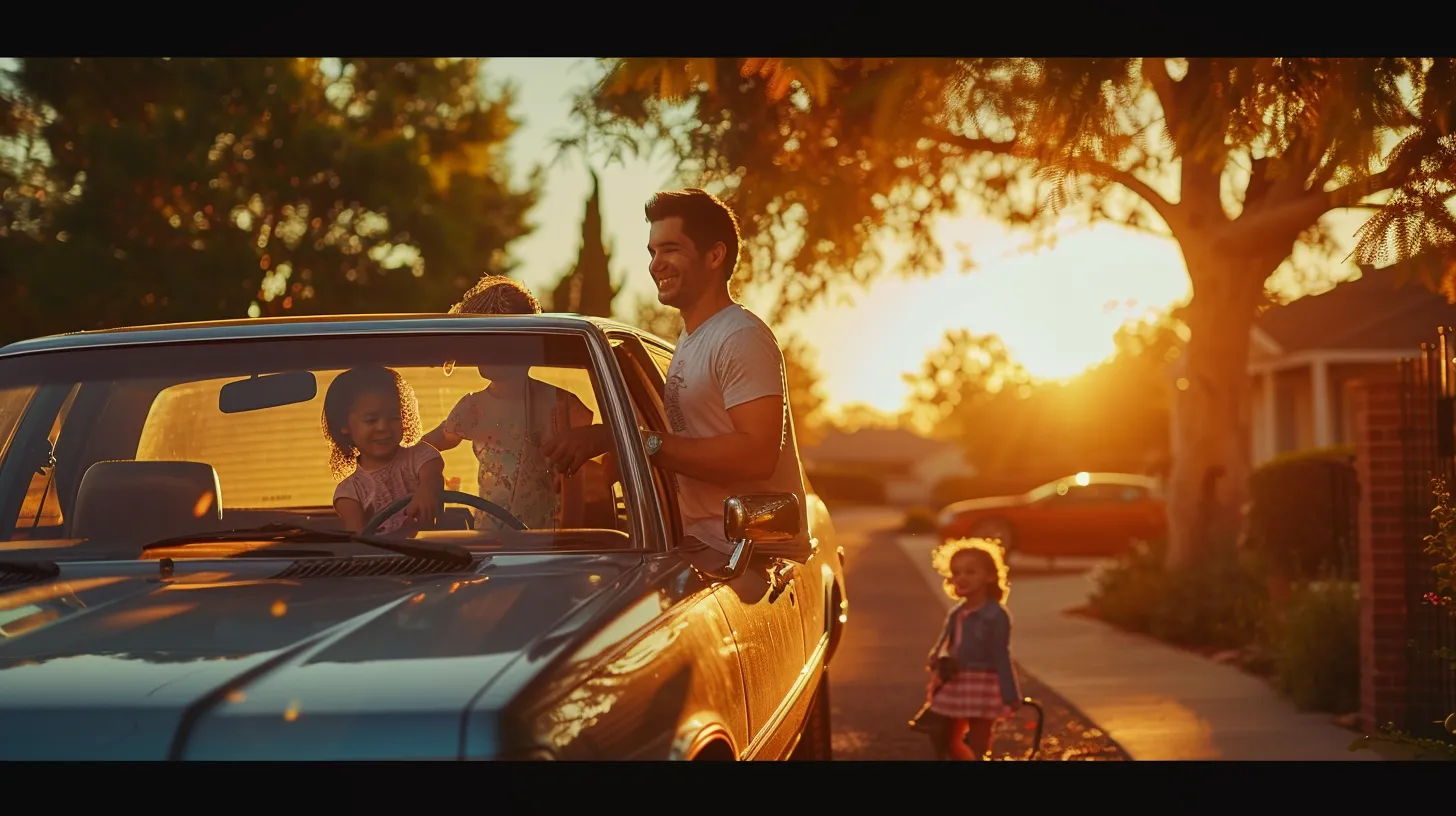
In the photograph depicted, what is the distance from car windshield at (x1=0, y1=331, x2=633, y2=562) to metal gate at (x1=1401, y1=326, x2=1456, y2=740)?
5.45 metres

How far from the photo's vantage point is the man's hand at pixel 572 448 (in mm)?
3934

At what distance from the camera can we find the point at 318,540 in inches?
147

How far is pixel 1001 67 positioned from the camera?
702 cm

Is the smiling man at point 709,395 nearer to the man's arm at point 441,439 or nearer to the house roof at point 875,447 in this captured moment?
the man's arm at point 441,439

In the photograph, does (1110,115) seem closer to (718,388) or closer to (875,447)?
(718,388)

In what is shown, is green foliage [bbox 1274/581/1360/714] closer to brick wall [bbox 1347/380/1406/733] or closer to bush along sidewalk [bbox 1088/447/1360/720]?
bush along sidewalk [bbox 1088/447/1360/720]

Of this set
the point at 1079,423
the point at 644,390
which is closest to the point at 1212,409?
the point at 644,390

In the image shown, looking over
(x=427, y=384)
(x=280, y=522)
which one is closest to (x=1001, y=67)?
(x=427, y=384)

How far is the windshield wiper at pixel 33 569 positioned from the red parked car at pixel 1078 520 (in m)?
25.3

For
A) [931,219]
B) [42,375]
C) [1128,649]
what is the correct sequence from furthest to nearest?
1. [931,219]
2. [1128,649]
3. [42,375]

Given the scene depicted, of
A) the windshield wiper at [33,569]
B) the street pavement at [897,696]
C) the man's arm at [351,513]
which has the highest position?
the man's arm at [351,513]

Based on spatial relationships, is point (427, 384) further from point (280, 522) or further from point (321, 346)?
point (280, 522)

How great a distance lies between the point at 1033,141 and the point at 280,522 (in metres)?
4.08

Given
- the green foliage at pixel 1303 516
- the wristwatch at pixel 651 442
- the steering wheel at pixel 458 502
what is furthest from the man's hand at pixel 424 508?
the green foliage at pixel 1303 516
